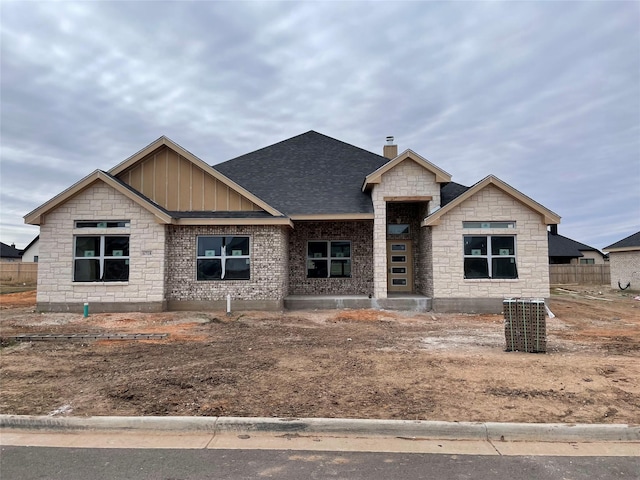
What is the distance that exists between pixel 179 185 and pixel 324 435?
43.7 ft

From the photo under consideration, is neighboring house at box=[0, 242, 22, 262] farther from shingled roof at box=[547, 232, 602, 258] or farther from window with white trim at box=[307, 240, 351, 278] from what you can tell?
shingled roof at box=[547, 232, 602, 258]

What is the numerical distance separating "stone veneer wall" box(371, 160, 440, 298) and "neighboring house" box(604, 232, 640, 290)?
64.3 feet

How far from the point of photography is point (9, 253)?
63906 mm

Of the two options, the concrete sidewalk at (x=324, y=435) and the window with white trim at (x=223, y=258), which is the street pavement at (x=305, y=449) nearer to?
the concrete sidewalk at (x=324, y=435)

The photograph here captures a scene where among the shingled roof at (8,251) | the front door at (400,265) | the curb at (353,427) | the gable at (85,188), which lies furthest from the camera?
the shingled roof at (8,251)

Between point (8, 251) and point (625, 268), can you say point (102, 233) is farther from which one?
point (8, 251)

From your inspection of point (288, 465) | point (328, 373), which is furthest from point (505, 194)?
point (288, 465)

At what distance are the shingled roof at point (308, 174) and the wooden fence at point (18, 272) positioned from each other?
25.9 meters

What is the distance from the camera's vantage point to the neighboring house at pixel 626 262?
28031 mm

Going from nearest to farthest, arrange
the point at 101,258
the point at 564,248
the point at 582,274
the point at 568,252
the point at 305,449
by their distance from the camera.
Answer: the point at 305,449
the point at 101,258
the point at 582,274
the point at 568,252
the point at 564,248

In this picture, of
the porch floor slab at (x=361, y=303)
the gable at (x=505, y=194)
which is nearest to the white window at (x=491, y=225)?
the gable at (x=505, y=194)

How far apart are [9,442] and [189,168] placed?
12602mm

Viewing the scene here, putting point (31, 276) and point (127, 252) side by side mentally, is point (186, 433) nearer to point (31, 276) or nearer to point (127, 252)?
point (127, 252)

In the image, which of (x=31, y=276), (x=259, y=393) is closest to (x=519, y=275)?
(x=259, y=393)
